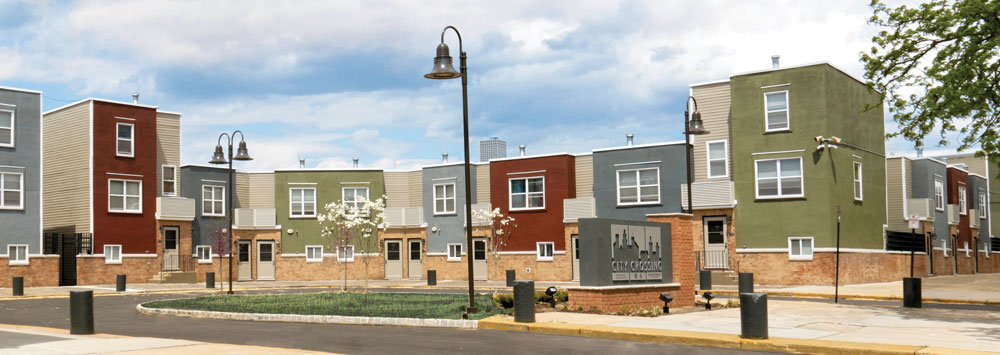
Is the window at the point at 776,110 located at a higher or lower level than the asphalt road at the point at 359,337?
higher

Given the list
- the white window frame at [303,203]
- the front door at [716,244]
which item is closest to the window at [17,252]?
the white window frame at [303,203]

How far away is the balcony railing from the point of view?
3928 centimetres

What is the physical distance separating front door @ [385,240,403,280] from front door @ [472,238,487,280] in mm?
5111

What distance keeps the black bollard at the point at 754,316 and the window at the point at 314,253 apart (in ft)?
132

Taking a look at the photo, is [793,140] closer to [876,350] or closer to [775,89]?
[775,89]

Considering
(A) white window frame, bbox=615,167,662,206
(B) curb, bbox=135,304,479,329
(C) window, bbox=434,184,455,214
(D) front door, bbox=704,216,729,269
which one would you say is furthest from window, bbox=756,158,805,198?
(B) curb, bbox=135,304,479,329

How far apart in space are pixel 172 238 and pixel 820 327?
1545 inches

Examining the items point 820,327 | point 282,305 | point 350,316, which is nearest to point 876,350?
point 820,327

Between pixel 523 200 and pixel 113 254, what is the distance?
2112 cm

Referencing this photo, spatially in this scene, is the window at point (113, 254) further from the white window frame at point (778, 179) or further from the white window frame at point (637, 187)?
the white window frame at point (778, 179)

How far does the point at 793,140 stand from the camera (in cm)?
3812

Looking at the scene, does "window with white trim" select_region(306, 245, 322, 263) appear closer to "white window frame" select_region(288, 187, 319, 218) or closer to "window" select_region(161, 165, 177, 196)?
"white window frame" select_region(288, 187, 319, 218)

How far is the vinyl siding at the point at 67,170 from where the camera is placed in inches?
1751

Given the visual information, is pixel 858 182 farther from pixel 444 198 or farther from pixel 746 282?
pixel 444 198
